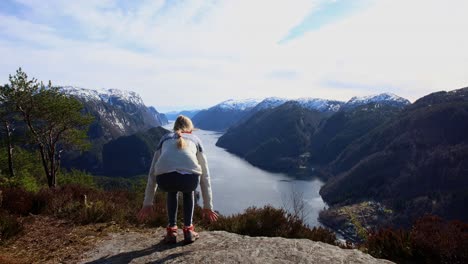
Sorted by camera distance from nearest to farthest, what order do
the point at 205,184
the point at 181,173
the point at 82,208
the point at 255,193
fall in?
the point at 181,173 → the point at 205,184 → the point at 82,208 → the point at 255,193

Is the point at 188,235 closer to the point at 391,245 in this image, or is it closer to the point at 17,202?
the point at 391,245

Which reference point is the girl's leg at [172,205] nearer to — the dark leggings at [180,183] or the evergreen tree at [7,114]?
the dark leggings at [180,183]

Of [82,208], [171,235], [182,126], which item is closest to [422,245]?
[171,235]

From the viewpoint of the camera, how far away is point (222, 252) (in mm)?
5152

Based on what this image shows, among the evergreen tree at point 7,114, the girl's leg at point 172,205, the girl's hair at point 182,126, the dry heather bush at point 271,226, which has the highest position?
the evergreen tree at point 7,114

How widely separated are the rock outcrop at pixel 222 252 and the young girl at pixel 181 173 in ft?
1.13

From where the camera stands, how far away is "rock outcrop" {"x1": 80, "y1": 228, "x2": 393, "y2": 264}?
16.5ft

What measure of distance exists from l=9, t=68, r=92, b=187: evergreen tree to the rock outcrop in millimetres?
15032

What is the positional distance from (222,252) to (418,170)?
153013 millimetres

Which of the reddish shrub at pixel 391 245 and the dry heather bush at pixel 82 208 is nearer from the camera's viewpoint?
the reddish shrub at pixel 391 245

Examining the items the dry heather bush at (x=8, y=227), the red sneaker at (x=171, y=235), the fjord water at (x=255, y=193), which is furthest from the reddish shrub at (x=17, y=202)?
the fjord water at (x=255, y=193)

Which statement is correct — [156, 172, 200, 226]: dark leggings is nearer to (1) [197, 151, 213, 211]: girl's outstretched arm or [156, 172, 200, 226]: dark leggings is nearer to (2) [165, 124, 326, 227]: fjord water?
(1) [197, 151, 213, 211]: girl's outstretched arm

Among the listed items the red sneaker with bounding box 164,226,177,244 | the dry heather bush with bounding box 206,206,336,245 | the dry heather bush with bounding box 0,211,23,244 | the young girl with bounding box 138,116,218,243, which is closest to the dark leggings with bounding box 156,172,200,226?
the young girl with bounding box 138,116,218,243

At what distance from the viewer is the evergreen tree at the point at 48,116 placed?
66.5 ft
